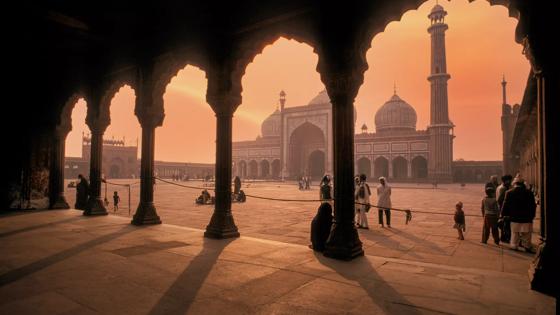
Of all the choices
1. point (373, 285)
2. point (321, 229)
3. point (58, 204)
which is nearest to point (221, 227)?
point (321, 229)

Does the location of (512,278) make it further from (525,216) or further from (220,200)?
(220,200)

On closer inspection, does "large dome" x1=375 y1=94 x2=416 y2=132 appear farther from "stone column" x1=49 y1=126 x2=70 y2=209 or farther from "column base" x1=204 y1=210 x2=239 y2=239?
"column base" x1=204 y1=210 x2=239 y2=239

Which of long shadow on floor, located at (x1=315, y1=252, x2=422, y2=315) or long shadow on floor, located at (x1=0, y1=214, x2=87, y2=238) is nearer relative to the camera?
long shadow on floor, located at (x1=315, y1=252, x2=422, y2=315)

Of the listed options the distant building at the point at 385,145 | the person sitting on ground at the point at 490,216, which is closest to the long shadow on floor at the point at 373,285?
the person sitting on ground at the point at 490,216

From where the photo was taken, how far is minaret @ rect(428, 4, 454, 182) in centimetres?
3731

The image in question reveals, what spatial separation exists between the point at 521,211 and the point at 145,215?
7030 millimetres

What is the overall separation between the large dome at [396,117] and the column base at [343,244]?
44206 mm

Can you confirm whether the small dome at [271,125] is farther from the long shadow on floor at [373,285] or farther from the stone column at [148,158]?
the long shadow on floor at [373,285]

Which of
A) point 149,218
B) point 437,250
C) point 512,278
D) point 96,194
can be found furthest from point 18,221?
point 512,278

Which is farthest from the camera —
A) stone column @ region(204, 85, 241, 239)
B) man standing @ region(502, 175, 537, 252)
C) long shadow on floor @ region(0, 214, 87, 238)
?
stone column @ region(204, 85, 241, 239)

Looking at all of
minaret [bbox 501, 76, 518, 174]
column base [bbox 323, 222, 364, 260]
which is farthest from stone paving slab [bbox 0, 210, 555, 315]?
minaret [bbox 501, 76, 518, 174]

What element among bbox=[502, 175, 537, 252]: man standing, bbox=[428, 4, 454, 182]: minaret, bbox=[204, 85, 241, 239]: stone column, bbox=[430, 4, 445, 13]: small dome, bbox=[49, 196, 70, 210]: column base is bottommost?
bbox=[49, 196, 70, 210]: column base

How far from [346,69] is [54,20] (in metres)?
6.14

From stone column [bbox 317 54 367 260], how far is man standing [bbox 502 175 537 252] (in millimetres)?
2542
